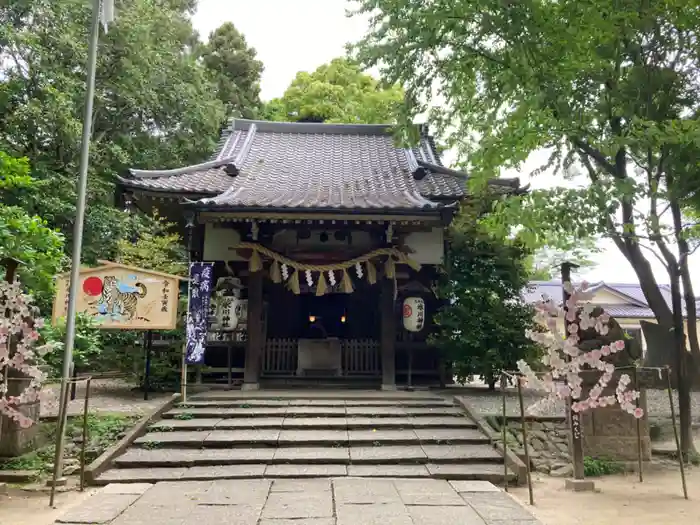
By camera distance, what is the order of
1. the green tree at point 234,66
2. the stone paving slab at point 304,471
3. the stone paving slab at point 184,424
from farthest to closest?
the green tree at point 234,66 → the stone paving slab at point 184,424 → the stone paving slab at point 304,471

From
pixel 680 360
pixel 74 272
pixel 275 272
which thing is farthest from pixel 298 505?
pixel 680 360

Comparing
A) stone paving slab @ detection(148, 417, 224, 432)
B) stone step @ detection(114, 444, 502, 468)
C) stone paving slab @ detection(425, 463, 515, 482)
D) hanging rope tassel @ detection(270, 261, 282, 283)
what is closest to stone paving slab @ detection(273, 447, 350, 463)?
stone step @ detection(114, 444, 502, 468)

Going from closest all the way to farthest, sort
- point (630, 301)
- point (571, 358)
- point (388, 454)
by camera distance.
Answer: point (571, 358)
point (388, 454)
point (630, 301)

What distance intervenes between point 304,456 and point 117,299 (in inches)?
168

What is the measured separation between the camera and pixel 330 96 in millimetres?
24844

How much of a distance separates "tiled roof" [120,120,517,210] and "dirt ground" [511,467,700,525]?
5.36m

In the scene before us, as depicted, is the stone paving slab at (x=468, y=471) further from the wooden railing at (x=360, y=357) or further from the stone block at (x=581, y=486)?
the wooden railing at (x=360, y=357)

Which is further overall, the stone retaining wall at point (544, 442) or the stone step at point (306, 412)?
the stone step at point (306, 412)

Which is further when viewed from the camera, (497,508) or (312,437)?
(312,437)

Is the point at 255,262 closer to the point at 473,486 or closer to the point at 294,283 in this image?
the point at 294,283

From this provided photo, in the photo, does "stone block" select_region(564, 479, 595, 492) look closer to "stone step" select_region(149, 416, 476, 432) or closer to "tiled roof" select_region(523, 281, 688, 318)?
"stone step" select_region(149, 416, 476, 432)

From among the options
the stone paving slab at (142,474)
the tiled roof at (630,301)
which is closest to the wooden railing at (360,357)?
the stone paving slab at (142,474)

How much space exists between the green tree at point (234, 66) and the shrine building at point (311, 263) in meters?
12.6

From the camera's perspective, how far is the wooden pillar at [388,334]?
411 inches
